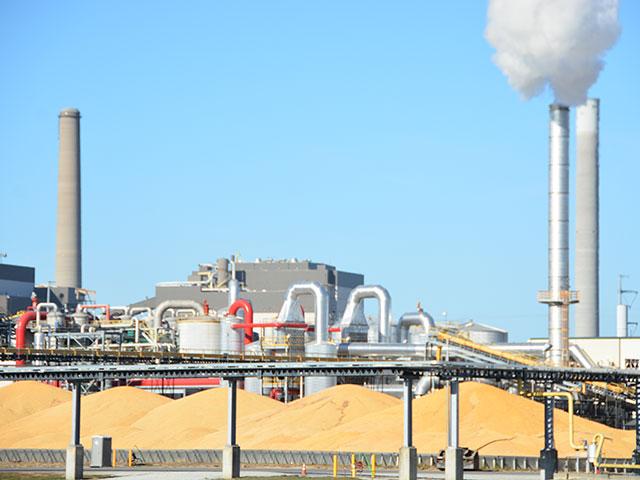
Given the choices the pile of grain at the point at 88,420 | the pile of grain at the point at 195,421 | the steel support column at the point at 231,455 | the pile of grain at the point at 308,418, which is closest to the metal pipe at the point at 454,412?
the steel support column at the point at 231,455

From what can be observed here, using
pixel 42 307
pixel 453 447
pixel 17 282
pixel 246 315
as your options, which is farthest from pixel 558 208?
pixel 17 282

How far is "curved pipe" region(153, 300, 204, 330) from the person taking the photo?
334 feet

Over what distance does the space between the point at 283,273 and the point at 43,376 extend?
93.2m

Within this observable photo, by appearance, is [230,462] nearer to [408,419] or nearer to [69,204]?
[408,419]

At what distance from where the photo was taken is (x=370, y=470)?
169 ft

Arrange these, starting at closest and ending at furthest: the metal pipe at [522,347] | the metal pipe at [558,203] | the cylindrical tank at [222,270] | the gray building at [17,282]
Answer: the metal pipe at [558,203] < the metal pipe at [522,347] < the cylindrical tank at [222,270] < the gray building at [17,282]

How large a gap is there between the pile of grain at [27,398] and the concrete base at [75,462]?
32249 mm

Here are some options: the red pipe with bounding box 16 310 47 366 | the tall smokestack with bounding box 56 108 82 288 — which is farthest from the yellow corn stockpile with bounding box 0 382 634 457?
the tall smokestack with bounding box 56 108 82 288

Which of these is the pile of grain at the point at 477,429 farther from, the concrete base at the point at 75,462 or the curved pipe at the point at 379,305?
the curved pipe at the point at 379,305

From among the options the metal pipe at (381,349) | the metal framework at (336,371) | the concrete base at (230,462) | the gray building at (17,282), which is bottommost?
the concrete base at (230,462)

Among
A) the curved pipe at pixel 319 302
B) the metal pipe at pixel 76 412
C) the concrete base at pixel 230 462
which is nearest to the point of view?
the concrete base at pixel 230 462

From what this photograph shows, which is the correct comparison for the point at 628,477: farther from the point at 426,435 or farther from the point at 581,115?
the point at 581,115

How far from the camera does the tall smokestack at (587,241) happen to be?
107 metres

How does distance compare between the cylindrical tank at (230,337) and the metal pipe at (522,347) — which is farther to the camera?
the cylindrical tank at (230,337)
